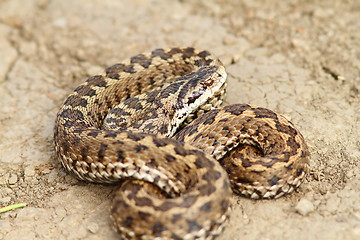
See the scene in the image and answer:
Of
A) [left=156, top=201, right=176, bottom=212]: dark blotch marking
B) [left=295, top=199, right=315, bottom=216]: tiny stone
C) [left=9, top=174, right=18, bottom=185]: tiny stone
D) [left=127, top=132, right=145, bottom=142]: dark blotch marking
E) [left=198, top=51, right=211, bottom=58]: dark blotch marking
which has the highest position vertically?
[left=127, top=132, right=145, bottom=142]: dark blotch marking

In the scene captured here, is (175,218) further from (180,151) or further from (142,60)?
(142,60)

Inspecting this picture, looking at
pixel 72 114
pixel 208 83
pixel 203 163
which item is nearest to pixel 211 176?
pixel 203 163

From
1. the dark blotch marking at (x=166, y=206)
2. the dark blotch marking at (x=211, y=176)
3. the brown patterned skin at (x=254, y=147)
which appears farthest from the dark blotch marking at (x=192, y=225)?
the brown patterned skin at (x=254, y=147)

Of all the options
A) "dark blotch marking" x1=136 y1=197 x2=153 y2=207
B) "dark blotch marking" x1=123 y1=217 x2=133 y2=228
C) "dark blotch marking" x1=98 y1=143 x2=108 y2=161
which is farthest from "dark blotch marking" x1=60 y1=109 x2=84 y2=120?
Result: "dark blotch marking" x1=123 y1=217 x2=133 y2=228

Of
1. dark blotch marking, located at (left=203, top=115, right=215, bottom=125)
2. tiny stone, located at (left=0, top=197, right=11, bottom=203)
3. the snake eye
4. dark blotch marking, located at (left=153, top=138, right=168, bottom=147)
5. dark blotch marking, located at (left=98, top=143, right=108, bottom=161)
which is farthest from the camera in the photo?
the snake eye

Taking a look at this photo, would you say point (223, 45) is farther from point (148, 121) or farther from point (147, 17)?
point (148, 121)

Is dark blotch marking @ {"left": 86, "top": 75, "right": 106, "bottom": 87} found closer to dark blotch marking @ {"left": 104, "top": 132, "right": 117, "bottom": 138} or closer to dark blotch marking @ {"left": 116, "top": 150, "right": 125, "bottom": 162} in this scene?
dark blotch marking @ {"left": 104, "top": 132, "right": 117, "bottom": 138}
